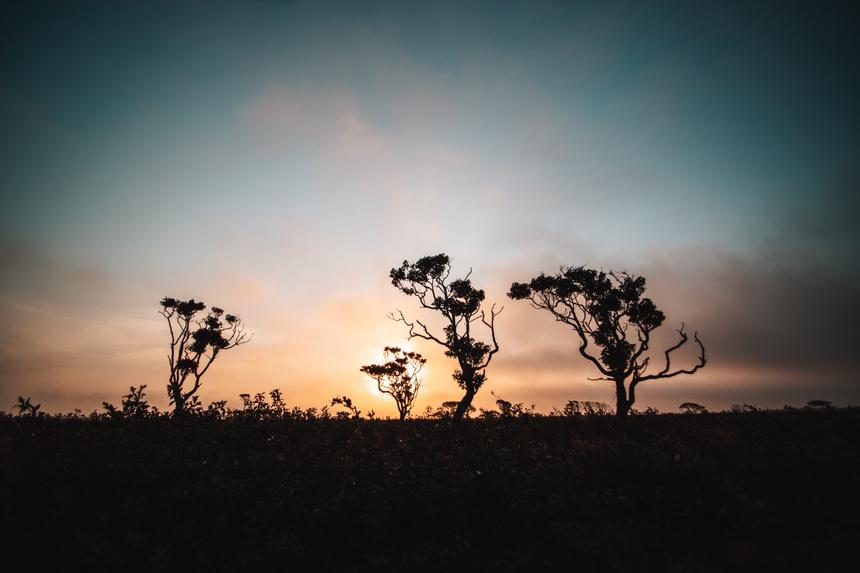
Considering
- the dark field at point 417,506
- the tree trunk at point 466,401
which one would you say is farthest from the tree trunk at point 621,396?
the dark field at point 417,506

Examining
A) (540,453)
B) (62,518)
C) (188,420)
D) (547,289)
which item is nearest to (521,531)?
(540,453)

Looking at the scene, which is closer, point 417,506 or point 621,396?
point 417,506

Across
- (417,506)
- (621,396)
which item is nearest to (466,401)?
(621,396)

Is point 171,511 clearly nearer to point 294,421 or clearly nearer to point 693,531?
point 294,421

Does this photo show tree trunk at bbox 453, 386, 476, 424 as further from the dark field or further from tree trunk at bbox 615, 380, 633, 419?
the dark field

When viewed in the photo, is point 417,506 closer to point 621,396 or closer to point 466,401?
point 466,401

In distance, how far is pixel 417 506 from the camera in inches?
257

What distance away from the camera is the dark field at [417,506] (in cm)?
553

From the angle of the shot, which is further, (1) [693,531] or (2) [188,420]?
(2) [188,420]

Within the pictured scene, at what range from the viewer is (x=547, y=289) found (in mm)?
30297

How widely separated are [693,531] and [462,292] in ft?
73.3

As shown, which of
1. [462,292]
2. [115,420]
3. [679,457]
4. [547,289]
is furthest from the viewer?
[547,289]

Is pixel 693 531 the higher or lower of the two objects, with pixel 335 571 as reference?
higher

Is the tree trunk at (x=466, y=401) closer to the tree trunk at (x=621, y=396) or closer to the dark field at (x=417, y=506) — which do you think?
the tree trunk at (x=621, y=396)
